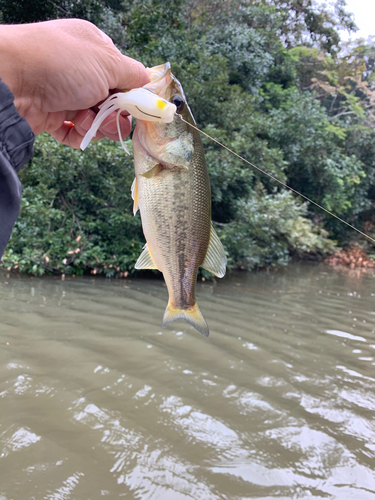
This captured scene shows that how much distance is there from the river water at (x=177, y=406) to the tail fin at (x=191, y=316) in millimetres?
998

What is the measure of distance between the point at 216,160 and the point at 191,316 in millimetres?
7087

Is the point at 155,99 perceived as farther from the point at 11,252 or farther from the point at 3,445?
the point at 11,252

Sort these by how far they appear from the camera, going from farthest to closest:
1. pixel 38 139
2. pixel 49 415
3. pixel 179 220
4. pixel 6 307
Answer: pixel 38 139, pixel 6 307, pixel 49 415, pixel 179 220

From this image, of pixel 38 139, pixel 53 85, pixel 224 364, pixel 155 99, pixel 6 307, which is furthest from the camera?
pixel 38 139

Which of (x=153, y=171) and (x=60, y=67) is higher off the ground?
(x=60, y=67)

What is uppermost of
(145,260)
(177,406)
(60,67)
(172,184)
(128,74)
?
(128,74)

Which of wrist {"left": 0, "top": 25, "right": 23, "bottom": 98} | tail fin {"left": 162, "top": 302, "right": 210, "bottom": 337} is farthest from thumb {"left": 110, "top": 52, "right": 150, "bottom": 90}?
tail fin {"left": 162, "top": 302, "right": 210, "bottom": 337}

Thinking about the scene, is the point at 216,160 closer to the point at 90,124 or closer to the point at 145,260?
the point at 90,124

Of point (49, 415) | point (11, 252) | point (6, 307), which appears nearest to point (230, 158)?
point (11, 252)

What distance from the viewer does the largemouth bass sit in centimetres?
163

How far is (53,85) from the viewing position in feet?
5.09

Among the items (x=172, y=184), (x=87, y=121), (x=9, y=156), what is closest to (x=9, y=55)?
(x=9, y=156)

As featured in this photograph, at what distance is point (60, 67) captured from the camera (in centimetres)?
150

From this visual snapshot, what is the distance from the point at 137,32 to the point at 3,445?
10349mm
